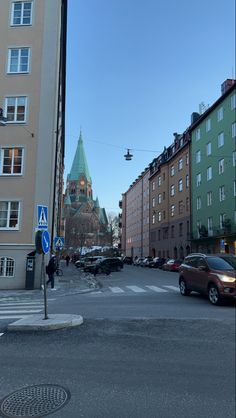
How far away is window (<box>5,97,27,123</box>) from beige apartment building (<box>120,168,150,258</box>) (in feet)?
206

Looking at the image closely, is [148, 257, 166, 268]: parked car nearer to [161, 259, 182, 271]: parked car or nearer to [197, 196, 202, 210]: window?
[161, 259, 182, 271]: parked car

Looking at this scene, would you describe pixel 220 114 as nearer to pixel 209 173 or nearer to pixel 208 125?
pixel 208 125

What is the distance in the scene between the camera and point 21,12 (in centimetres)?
2606

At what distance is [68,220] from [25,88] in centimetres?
7602

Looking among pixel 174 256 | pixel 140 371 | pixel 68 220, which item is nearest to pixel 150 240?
pixel 174 256

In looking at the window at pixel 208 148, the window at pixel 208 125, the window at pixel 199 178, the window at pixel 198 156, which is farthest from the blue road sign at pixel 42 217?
the window at pixel 198 156

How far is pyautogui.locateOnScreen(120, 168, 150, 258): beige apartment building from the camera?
89.6m

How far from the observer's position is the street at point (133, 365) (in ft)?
15.3

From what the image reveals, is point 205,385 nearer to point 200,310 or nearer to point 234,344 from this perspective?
point 234,344

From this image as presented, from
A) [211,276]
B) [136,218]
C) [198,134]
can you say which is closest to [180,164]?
[198,134]

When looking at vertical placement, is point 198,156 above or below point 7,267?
above

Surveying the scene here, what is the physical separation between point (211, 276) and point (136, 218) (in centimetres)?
8927

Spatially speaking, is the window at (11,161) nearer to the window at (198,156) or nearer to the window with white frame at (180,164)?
the window at (198,156)

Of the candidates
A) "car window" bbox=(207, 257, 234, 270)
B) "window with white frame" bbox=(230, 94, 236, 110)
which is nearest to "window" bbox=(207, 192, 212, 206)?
"window with white frame" bbox=(230, 94, 236, 110)
